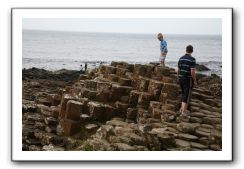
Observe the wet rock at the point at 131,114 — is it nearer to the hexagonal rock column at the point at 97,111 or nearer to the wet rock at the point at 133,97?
the wet rock at the point at 133,97

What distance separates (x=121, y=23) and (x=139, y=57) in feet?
1.52

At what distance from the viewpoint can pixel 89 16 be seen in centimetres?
821

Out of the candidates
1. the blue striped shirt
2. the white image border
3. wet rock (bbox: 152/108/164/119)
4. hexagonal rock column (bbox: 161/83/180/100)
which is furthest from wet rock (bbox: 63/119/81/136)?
the blue striped shirt

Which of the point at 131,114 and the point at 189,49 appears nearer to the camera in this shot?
the point at 189,49

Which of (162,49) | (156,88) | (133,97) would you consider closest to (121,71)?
(133,97)

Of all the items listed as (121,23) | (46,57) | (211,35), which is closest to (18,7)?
(46,57)

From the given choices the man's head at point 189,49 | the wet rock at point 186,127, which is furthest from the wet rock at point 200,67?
the wet rock at point 186,127

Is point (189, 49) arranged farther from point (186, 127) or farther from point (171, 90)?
point (186, 127)

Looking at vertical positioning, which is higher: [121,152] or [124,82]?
[124,82]

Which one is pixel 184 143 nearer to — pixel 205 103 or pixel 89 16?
pixel 205 103

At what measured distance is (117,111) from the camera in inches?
335

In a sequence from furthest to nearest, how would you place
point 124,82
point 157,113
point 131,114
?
point 124,82
point 131,114
point 157,113

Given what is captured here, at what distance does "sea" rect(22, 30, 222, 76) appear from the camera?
26.6ft

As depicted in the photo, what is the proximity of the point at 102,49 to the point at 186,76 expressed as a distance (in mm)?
1037
